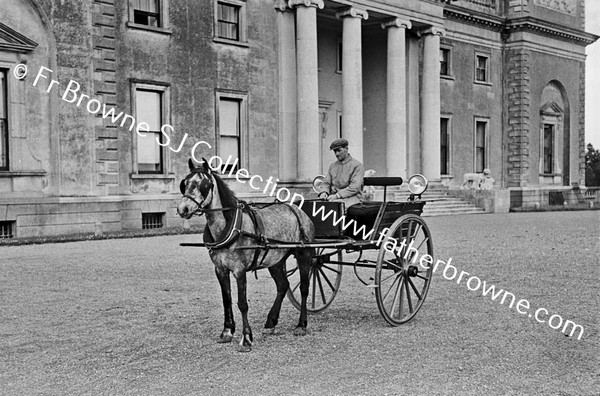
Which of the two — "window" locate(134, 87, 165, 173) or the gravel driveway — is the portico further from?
the gravel driveway

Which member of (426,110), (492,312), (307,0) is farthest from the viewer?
(426,110)

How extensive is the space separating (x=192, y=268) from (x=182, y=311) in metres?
4.02

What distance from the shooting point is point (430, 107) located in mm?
30906

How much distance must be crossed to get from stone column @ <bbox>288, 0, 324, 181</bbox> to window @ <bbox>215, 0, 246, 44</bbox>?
6.69 feet

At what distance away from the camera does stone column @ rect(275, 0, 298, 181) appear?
2598 cm

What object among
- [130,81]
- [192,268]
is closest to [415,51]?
[130,81]

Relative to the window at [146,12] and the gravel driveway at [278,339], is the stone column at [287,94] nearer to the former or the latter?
the window at [146,12]

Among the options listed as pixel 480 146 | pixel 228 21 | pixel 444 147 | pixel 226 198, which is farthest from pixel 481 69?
pixel 226 198

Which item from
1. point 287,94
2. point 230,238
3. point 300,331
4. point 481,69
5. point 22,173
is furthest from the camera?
point 481,69

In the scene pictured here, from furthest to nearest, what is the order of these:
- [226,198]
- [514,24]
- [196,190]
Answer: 1. [514,24]
2. [226,198]
3. [196,190]

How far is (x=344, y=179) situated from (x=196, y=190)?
2.44 meters

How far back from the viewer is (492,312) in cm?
889

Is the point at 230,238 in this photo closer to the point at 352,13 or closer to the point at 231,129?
the point at 231,129

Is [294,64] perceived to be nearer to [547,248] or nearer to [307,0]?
[307,0]
